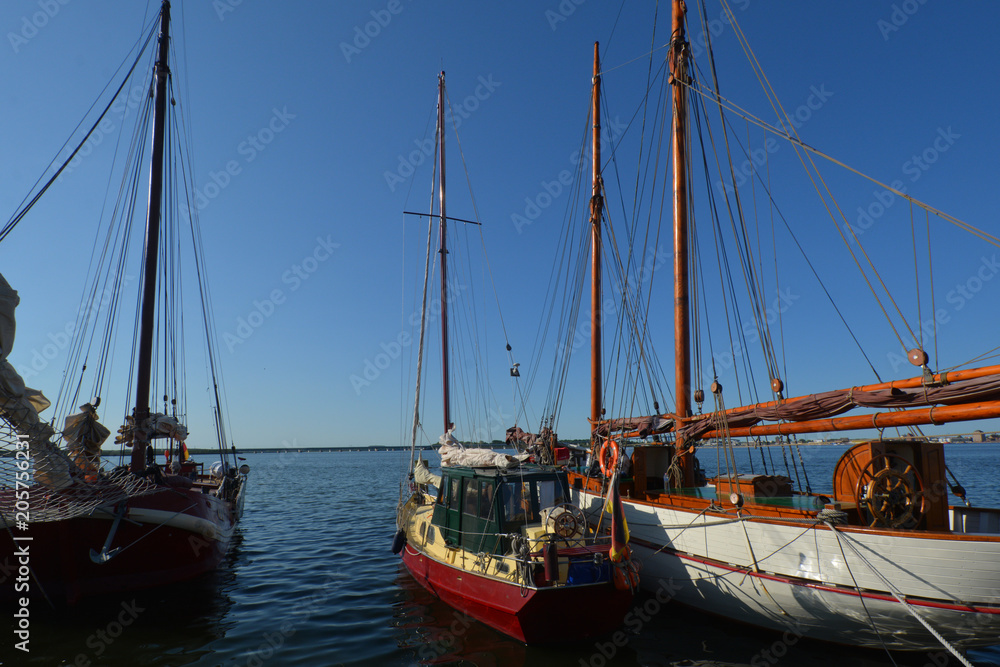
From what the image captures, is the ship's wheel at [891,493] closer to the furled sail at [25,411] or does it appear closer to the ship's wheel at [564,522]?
the ship's wheel at [564,522]

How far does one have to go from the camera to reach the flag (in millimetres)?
9688

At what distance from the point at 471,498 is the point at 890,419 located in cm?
863

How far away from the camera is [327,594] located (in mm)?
13906

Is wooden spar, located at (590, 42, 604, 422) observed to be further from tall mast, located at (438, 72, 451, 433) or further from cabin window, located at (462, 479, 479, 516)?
cabin window, located at (462, 479, 479, 516)

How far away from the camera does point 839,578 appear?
9109mm

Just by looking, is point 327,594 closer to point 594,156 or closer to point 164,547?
point 164,547

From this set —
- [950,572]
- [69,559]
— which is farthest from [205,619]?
[950,572]

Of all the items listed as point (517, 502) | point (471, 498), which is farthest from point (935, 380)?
point (471, 498)

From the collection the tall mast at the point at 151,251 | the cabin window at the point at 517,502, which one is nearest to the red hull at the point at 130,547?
the tall mast at the point at 151,251

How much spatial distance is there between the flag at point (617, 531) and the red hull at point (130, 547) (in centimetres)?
1088

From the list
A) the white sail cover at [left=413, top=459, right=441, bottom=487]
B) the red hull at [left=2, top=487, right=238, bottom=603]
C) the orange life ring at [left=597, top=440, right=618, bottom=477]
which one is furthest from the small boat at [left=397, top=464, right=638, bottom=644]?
the red hull at [left=2, top=487, right=238, bottom=603]

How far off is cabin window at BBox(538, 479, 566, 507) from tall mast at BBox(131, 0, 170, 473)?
38.4 ft

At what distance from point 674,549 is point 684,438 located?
3553mm

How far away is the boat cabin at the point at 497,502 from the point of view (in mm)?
11250
